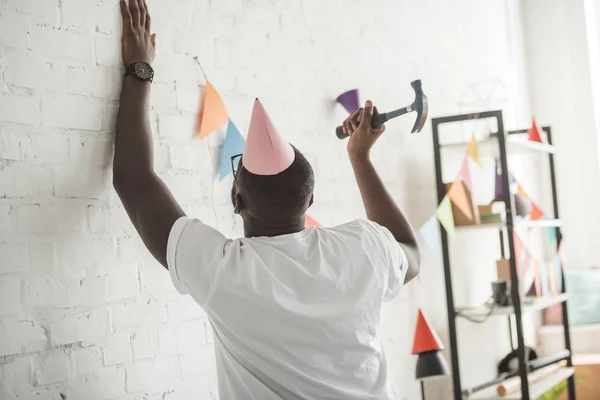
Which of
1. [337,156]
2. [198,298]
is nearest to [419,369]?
[337,156]

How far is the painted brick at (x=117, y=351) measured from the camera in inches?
65.4

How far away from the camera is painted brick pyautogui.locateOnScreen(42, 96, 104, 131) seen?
158 centimetres

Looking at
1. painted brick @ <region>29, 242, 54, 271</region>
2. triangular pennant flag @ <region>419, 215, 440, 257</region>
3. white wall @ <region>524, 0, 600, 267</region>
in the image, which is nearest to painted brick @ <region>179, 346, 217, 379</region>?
painted brick @ <region>29, 242, 54, 271</region>

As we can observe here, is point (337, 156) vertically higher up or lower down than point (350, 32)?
lower down

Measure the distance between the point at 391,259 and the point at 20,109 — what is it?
→ 0.86m

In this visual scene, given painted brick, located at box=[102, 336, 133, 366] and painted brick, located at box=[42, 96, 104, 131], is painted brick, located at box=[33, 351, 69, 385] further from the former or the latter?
painted brick, located at box=[42, 96, 104, 131]

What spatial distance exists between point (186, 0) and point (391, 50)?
3.93 ft

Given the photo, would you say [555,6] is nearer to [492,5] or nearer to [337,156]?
[492,5]

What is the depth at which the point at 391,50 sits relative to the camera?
2.93 meters

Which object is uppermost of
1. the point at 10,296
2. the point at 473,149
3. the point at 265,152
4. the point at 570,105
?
the point at 570,105

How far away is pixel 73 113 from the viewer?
64.1 inches

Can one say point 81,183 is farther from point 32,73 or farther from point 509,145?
point 509,145

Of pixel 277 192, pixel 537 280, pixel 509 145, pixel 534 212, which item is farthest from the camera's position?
pixel 534 212

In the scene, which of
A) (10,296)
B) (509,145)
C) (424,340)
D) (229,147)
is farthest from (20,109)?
(509,145)
